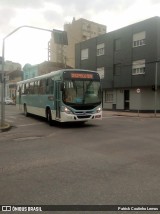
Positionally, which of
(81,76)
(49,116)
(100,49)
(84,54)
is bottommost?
(49,116)

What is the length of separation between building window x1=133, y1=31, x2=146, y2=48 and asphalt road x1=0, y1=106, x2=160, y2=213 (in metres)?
22.4

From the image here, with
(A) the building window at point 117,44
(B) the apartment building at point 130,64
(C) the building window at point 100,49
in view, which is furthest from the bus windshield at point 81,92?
(C) the building window at point 100,49

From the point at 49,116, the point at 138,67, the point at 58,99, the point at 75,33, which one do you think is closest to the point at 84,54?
the point at 138,67

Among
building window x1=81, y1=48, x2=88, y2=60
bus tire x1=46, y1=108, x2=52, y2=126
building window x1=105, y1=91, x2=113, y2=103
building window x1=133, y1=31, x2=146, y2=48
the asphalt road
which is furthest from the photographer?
building window x1=81, y1=48, x2=88, y2=60

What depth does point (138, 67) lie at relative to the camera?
3247 cm

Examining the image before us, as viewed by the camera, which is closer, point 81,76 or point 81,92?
point 81,92

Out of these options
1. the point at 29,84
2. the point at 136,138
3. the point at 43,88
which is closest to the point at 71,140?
the point at 136,138

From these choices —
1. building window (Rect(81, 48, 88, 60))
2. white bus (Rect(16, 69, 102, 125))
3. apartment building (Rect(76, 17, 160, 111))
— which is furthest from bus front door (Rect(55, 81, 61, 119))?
building window (Rect(81, 48, 88, 60))

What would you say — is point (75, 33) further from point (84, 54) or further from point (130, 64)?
point (130, 64)

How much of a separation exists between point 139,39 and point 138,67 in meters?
3.05

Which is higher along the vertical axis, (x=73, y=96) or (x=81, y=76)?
(x=81, y=76)

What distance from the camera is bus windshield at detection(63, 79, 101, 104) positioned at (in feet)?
52.3

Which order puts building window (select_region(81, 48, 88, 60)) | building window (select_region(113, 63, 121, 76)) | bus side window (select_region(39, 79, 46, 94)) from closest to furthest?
bus side window (select_region(39, 79, 46, 94)), building window (select_region(113, 63, 121, 76)), building window (select_region(81, 48, 88, 60))

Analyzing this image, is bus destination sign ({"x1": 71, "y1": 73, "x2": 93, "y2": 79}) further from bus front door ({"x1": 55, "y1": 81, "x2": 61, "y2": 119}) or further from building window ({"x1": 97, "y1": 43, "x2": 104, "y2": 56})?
building window ({"x1": 97, "y1": 43, "x2": 104, "y2": 56})
